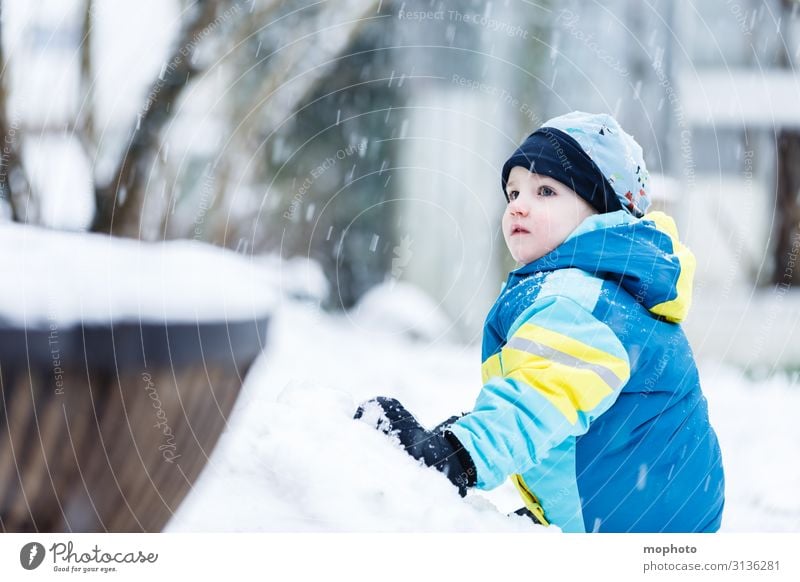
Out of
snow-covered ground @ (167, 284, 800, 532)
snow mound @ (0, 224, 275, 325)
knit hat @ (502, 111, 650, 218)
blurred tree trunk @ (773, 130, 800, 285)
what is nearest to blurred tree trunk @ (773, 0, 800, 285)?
blurred tree trunk @ (773, 130, 800, 285)

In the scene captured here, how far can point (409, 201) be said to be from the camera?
2438mm

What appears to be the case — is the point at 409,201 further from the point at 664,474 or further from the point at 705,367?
the point at 664,474

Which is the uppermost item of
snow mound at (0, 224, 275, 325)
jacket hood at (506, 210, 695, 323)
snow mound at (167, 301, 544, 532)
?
jacket hood at (506, 210, 695, 323)

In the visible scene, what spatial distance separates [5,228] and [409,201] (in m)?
1.72

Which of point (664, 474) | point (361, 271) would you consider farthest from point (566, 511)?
point (361, 271)

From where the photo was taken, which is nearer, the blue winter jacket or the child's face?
the blue winter jacket

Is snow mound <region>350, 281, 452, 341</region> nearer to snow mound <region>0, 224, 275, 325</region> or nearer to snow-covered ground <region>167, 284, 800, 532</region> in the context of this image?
snow-covered ground <region>167, 284, 800, 532</region>

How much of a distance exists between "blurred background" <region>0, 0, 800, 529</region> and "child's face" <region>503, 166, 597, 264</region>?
2.00ft

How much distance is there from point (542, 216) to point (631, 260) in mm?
105

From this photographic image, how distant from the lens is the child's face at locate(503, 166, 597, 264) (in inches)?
30.9

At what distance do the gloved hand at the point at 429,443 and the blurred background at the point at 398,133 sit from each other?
25.8 inches

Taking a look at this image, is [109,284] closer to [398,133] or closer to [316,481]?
[316,481]

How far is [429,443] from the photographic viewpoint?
2.17 ft

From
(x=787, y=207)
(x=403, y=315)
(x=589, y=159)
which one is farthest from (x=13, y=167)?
(x=787, y=207)
